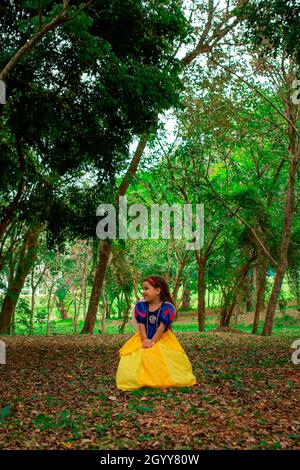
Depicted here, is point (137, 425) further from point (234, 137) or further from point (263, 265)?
point (263, 265)

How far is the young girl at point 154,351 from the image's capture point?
7398 millimetres

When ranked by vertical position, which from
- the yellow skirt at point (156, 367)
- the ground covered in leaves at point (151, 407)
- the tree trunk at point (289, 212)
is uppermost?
the tree trunk at point (289, 212)

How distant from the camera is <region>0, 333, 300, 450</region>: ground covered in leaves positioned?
5270 mm

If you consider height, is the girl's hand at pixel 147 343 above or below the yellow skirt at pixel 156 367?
above

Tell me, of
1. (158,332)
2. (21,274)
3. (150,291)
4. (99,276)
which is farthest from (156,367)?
(21,274)

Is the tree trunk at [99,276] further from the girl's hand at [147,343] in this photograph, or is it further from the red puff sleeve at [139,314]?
the girl's hand at [147,343]

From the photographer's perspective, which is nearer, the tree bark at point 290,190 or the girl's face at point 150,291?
the girl's face at point 150,291

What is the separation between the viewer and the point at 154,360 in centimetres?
736

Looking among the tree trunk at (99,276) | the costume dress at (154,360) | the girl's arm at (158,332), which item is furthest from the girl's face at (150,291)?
the tree trunk at (99,276)

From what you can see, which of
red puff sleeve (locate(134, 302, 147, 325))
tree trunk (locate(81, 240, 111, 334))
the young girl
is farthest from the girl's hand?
tree trunk (locate(81, 240, 111, 334))

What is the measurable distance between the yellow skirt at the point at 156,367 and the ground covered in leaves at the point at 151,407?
13 centimetres

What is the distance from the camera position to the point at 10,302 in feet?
58.3

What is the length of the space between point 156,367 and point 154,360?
10cm

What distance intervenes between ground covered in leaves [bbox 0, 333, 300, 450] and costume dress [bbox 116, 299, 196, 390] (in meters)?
0.15
